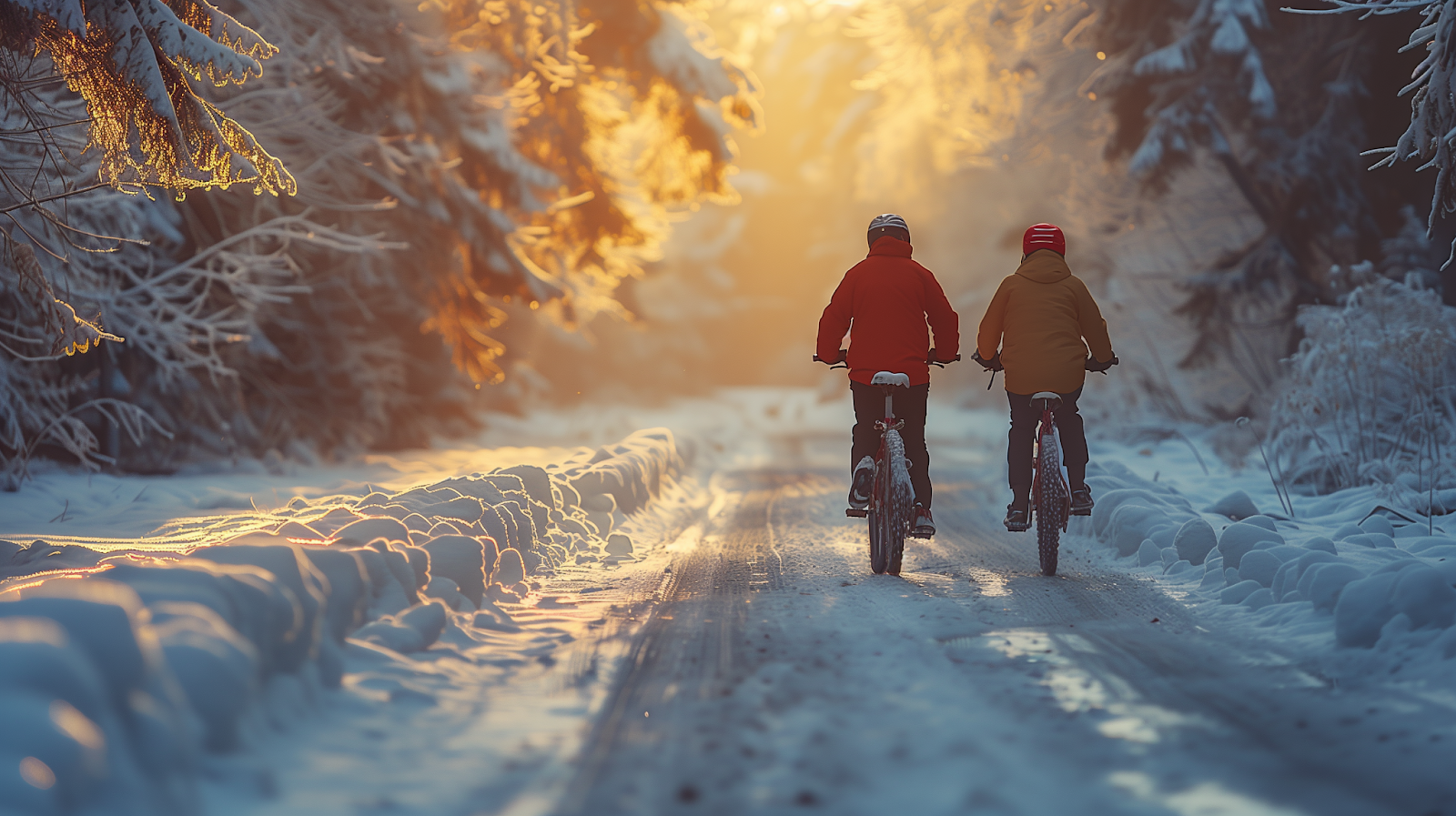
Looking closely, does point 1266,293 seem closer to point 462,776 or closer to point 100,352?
point 462,776

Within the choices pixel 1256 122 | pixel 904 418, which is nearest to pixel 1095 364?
pixel 904 418

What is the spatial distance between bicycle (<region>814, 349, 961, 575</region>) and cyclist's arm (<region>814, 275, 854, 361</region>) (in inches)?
14.3

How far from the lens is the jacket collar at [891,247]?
21.3 ft

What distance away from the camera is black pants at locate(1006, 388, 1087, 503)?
628 centimetres

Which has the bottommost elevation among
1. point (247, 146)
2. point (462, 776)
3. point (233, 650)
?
point (462, 776)

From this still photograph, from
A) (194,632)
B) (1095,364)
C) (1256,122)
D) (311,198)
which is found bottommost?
(194,632)

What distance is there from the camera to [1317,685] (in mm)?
3678

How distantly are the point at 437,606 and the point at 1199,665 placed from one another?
3.28m

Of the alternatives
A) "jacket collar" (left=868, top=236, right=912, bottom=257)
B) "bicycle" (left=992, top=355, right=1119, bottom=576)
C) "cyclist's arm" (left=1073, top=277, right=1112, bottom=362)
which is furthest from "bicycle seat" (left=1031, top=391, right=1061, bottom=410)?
"jacket collar" (left=868, top=236, right=912, bottom=257)

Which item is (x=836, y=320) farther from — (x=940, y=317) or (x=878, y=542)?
(x=878, y=542)

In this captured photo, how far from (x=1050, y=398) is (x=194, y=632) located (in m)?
5.01

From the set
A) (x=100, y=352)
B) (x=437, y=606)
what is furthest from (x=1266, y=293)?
Result: (x=100, y=352)

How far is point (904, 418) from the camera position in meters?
6.34

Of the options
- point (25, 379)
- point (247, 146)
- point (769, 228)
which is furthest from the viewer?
point (769, 228)
